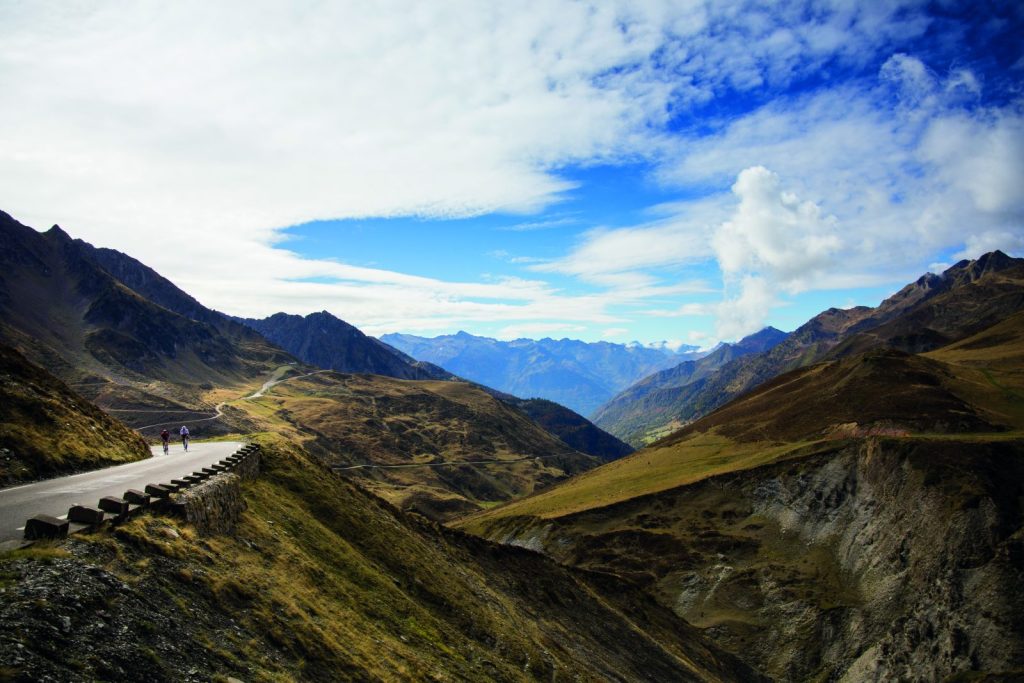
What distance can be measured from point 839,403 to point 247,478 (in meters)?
111

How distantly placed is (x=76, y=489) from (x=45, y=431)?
7.59 metres

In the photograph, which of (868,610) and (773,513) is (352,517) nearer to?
(868,610)

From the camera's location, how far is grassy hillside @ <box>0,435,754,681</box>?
13508 millimetres

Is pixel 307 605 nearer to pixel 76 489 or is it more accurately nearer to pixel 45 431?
pixel 76 489

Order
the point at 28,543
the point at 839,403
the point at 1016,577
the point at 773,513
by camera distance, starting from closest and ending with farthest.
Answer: the point at 28,543 → the point at 1016,577 → the point at 773,513 → the point at 839,403

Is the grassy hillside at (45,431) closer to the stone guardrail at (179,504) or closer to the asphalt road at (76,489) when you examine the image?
the asphalt road at (76,489)

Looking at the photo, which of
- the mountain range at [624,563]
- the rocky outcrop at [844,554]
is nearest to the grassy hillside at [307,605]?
the mountain range at [624,563]

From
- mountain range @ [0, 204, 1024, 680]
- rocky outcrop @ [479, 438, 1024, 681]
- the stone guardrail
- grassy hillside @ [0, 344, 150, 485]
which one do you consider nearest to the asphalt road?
grassy hillside @ [0, 344, 150, 485]

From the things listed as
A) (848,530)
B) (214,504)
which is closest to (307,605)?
(214,504)

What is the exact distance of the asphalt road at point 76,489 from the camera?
1894cm

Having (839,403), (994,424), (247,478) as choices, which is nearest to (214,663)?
(247,478)

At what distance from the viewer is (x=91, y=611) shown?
45.2ft

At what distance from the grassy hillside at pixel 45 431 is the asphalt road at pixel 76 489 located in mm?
910

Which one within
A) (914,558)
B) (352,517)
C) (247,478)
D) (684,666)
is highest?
(247,478)
